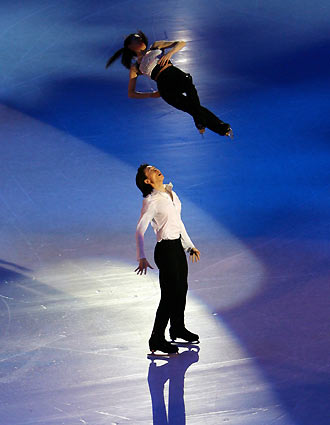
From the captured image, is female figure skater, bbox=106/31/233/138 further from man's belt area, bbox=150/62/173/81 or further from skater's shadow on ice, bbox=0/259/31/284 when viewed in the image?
skater's shadow on ice, bbox=0/259/31/284

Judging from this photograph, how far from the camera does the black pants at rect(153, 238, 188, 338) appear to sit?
18.5 feet

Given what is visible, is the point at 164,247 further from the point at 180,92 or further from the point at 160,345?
the point at 180,92

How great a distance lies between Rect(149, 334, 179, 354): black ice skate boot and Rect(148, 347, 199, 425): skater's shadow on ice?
0.21ft

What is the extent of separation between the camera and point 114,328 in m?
6.04

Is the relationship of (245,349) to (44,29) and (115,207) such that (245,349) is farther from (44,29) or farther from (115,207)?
(44,29)

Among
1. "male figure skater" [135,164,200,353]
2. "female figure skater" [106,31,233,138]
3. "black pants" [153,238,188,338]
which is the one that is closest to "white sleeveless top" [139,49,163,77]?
"female figure skater" [106,31,233,138]

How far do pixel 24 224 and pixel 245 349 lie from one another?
11.4 ft

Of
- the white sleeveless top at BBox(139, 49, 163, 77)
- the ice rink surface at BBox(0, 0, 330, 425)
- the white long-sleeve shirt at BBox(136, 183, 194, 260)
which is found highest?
the white sleeveless top at BBox(139, 49, 163, 77)

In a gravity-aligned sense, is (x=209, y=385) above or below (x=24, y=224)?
above

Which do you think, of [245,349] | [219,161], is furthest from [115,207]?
[245,349]

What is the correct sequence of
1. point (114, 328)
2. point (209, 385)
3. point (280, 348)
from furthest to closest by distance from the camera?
1. point (114, 328)
2. point (280, 348)
3. point (209, 385)

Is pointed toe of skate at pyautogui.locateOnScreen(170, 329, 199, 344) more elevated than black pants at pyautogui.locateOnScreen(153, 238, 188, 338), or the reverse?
black pants at pyautogui.locateOnScreen(153, 238, 188, 338)

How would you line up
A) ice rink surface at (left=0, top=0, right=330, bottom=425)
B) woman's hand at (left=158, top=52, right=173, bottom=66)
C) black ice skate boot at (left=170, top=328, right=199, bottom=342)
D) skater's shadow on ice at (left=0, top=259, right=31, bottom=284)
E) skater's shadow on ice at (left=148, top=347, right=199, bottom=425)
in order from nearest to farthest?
skater's shadow on ice at (left=148, top=347, right=199, bottom=425), ice rink surface at (left=0, top=0, right=330, bottom=425), black ice skate boot at (left=170, top=328, right=199, bottom=342), woman's hand at (left=158, top=52, right=173, bottom=66), skater's shadow on ice at (left=0, top=259, right=31, bottom=284)

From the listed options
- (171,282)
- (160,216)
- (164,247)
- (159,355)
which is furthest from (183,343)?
(160,216)
